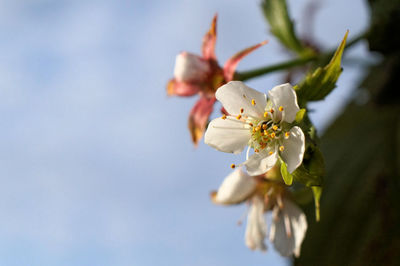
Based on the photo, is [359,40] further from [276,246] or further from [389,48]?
[276,246]

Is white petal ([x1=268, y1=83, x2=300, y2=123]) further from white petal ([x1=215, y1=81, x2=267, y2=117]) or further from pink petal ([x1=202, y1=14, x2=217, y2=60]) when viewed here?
pink petal ([x1=202, y1=14, x2=217, y2=60])

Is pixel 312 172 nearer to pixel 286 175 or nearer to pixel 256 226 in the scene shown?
pixel 286 175

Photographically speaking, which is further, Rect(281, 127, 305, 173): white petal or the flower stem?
the flower stem

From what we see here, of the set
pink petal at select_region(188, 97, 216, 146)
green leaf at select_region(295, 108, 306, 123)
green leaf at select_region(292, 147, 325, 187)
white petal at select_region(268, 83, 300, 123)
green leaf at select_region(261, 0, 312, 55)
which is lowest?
green leaf at select_region(292, 147, 325, 187)

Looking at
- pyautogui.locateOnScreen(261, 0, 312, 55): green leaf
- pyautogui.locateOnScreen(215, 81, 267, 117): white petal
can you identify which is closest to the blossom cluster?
pyautogui.locateOnScreen(215, 81, 267, 117): white petal

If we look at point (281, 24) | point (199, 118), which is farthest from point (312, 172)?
point (281, 24)

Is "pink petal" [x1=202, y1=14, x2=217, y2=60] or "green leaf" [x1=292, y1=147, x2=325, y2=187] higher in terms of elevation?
"pink petal" [x1=202, y1=14, x2=217, y2=60]

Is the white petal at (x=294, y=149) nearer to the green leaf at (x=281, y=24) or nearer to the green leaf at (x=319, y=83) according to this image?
the green leaf at (x=319, y=83)
